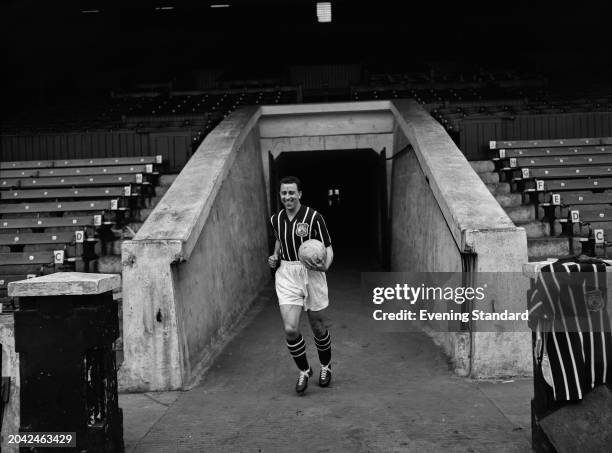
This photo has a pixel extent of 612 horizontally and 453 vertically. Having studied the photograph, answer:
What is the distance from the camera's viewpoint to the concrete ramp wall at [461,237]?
4.60m

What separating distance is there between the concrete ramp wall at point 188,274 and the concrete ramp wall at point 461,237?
2.29m

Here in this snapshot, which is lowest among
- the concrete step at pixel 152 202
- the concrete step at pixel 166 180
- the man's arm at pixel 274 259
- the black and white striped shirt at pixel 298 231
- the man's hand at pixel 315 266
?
the man's hand at pixel 315 266

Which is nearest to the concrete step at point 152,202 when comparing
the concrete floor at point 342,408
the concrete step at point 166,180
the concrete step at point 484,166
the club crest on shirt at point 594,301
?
the concrete step at point 166,180

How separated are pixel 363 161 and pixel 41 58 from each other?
10.9 metres

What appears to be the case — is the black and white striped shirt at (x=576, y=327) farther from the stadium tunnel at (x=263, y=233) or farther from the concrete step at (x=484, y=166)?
the concrete step at (x=484, y=166)

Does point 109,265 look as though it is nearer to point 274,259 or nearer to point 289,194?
point 274,259

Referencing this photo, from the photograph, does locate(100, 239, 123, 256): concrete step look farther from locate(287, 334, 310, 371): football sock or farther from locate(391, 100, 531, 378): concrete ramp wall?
locate(391, 100, 531, 378): concrete ramp wall

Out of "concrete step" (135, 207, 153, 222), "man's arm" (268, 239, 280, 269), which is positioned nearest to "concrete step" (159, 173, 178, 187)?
"concrete step" (135, 207, 153, 222)

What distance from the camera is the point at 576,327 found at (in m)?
2.92

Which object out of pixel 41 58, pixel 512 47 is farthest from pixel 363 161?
pixel 41 58

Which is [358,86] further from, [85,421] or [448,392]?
[85,421]

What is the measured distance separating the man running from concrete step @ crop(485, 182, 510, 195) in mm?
4082

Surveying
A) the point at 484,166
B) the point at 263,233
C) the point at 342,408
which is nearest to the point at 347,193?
the point at 263,233

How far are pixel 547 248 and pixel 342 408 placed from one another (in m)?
3.56
